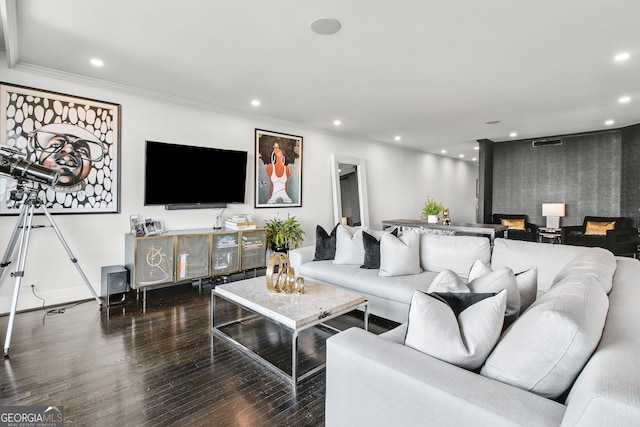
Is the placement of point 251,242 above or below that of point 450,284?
below

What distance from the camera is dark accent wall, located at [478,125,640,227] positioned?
6082 millimetres

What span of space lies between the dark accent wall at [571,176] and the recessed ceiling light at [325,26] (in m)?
5.86

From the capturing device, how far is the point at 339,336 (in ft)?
4.50

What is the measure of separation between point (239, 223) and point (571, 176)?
23.1 feet

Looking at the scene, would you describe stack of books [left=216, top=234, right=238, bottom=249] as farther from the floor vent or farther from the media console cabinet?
the floor vent

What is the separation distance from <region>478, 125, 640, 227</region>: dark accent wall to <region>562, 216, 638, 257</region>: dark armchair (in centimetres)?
38

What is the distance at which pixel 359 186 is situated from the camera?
7.00 metres

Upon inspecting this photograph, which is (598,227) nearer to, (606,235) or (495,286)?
(606,235)

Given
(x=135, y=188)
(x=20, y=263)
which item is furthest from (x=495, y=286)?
(x=135, y=188)

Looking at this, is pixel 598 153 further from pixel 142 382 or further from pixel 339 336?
pixel 142 382

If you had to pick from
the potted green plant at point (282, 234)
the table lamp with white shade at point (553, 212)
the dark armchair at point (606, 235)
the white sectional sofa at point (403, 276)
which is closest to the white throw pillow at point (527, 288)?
the white sectional sofa at point (403, 276)

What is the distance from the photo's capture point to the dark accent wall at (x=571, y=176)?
6.08 m

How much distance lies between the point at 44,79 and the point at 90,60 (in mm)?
699

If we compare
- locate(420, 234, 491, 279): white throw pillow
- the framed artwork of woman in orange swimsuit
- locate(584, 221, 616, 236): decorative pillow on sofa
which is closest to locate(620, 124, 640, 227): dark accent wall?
locate(584, 221, 616, 236): decorative pillow on sofa
